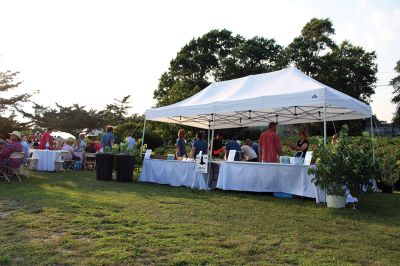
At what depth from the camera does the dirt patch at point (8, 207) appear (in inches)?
231

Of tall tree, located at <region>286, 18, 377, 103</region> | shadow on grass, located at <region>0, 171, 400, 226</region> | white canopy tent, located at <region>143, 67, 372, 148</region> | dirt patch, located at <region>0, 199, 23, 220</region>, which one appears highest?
tall tree, located at <region>286, 18, 377, 103</region>

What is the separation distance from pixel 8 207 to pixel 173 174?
5153 millimetres

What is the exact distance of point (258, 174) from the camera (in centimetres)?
902

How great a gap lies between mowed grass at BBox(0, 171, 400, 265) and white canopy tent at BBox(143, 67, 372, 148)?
218 cm

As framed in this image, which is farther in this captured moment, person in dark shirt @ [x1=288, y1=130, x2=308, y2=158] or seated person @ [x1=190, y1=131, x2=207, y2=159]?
seated person @ [x1=190, y1=131, x2=207, y2=159]

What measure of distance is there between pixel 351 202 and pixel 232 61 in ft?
112

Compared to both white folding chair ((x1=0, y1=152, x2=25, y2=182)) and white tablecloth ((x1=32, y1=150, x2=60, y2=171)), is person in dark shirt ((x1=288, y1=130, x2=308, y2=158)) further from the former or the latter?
white tablecloth ((x1=32, y1=150, x2=60, y2=171))

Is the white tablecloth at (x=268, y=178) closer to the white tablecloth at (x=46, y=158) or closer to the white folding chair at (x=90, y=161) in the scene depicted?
the white tablecloth at (x=46, y=158)

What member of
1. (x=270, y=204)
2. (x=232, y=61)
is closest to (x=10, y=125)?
(x=232, y=61)

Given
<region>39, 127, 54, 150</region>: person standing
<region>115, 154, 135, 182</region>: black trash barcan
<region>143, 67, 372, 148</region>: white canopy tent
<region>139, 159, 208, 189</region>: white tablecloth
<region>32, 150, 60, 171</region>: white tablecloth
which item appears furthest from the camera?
<region>39, 127, 54, 150</region>: person standing

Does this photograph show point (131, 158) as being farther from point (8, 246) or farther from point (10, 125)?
point (10, 125)

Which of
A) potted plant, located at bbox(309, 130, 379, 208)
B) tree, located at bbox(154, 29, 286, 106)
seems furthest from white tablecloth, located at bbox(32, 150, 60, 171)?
tree, located at bbox(154, 29, 286, 106)

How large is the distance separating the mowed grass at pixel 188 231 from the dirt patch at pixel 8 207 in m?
0.01

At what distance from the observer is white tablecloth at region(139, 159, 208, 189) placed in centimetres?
1027
